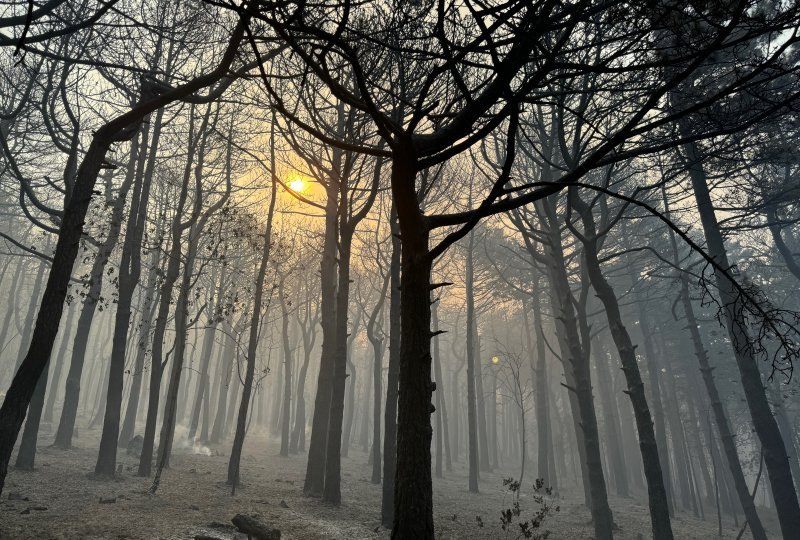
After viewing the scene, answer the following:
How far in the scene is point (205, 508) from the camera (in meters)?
7.13

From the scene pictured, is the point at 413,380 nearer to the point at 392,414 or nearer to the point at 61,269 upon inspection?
the point at 61,269

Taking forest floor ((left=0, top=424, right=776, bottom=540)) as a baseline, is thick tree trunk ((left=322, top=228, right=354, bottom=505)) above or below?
above

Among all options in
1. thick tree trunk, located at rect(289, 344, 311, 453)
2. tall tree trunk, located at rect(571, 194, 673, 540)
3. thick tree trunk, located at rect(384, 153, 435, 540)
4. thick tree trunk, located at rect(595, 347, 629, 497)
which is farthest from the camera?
thick tree trunk, located at rect(289, 344, 311, 453)

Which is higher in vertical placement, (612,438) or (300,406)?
(300,406)

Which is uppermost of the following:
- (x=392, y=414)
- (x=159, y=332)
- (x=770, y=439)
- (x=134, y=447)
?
(x=159, y=332)

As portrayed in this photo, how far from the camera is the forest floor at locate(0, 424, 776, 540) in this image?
5.37 metres

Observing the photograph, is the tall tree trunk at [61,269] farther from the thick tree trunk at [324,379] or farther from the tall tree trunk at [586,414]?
the tall tree trunk at [586,414]

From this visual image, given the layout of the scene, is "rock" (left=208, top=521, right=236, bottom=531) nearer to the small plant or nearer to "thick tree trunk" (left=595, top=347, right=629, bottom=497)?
the small plant

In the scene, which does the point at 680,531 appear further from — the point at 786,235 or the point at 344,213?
the point at 786,235

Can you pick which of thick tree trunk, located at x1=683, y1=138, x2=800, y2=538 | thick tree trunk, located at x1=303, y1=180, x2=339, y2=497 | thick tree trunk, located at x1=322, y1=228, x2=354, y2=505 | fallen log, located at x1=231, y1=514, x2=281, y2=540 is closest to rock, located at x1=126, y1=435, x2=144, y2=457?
thick tree trunk, located at x1=303, y1=180, x2=339, y2=497

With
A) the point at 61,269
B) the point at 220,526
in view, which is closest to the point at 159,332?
the point at 61,269

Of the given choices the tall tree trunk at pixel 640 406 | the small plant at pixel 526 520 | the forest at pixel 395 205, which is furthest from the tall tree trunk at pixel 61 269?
the tall tree trunk at pixel 640 406

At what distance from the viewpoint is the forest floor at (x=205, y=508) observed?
537 centimetres

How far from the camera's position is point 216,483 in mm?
9836
